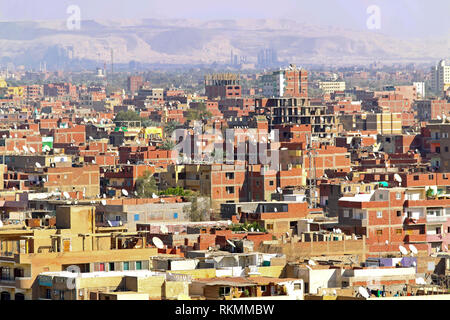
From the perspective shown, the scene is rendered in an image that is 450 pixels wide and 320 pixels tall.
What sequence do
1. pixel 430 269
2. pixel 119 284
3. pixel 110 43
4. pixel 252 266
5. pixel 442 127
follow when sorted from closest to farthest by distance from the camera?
pixel 119 284
pixel 252 266
pixel 430 269
pixel 442 127
pixel 110 43

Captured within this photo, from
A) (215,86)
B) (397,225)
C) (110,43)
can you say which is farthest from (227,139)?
(110,43)

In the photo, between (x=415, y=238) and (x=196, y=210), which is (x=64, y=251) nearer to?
(x=415, y=238)

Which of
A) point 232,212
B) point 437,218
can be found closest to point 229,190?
point 232,212

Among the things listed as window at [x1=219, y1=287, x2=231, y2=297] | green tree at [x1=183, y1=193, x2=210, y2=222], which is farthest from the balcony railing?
window at [x1=219, y1=287, x2=231, y2=297]

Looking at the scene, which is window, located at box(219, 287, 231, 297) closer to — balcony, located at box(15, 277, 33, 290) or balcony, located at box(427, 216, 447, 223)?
balcony, located at box(15, 277, 33, 290)

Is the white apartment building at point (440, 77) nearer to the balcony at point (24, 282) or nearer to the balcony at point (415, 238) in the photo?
the balcony at point (415, 238)

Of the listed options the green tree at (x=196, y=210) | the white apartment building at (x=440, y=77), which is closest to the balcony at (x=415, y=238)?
the green tree at (x=196, y=210)

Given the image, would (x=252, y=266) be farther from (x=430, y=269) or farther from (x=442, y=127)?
(x=442, y=127)
